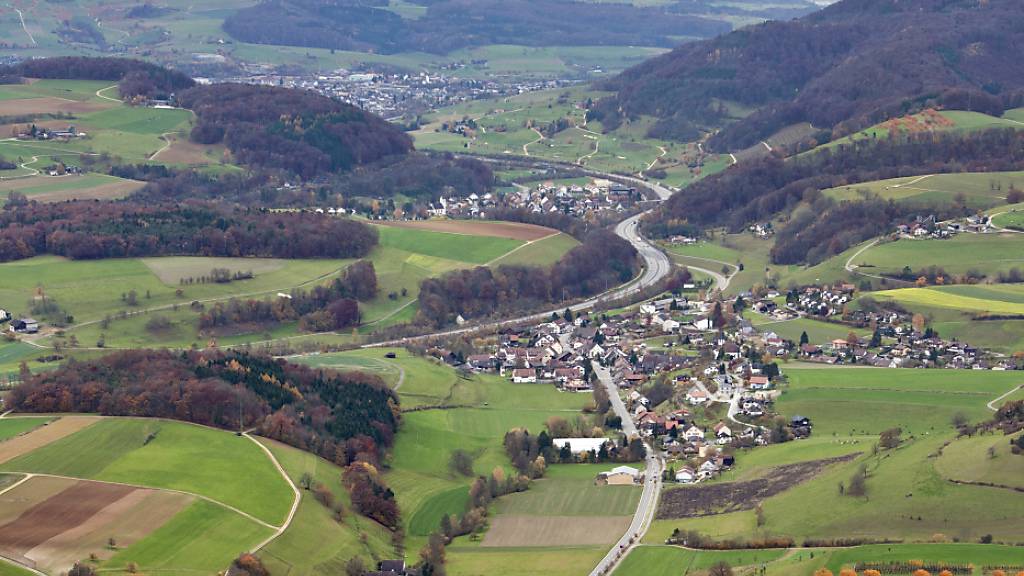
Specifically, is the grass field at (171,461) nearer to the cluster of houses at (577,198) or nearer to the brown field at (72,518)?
the brown field at (72,518)

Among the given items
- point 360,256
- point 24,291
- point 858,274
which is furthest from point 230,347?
point 858,274

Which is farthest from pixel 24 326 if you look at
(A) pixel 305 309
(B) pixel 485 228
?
(B) pixel 485 228

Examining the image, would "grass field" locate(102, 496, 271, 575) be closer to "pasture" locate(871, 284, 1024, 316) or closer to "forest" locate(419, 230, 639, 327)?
"forest" locate(419, 230, 639, 327)

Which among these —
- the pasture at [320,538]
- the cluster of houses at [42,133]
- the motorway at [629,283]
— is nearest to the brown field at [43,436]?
the pasture at [320,538]

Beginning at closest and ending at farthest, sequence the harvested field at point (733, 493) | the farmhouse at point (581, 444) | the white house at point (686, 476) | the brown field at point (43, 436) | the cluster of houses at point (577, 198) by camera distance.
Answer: the brown field at point (43, 436), the harvested field at point (733, 493), the white house at point (686, 476), the farmhouse at point (581, 444), the cluster of houses at point (577, 198)

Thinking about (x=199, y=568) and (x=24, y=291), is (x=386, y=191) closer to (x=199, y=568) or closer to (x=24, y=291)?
(x=24, y=291)

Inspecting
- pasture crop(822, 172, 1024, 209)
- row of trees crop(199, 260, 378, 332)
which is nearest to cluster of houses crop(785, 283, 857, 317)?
pasture crop(822, 172, 1024, 209)
